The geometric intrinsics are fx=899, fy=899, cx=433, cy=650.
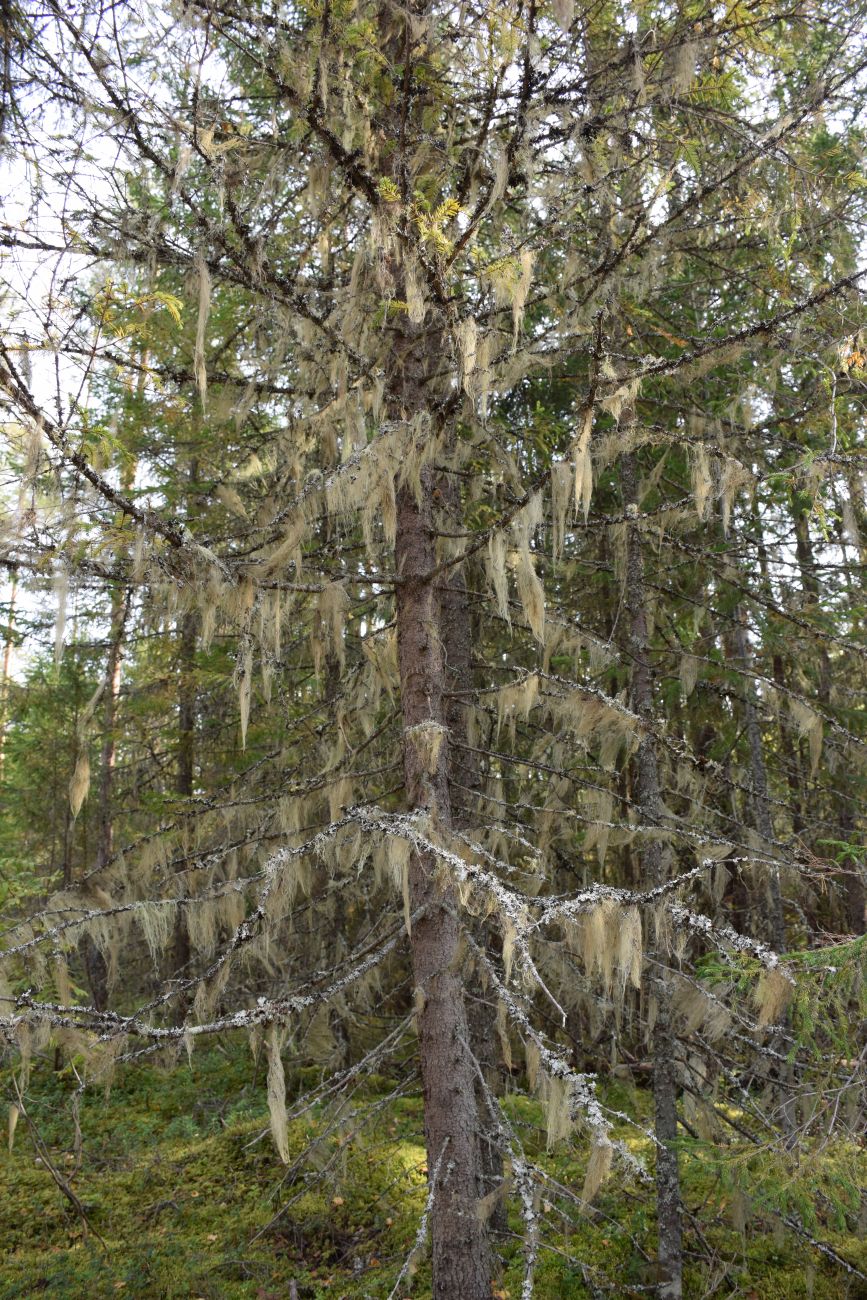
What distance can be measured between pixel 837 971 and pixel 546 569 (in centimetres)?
484

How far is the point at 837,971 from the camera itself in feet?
13.2

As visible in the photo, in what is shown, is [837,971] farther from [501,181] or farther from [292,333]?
[292,333]

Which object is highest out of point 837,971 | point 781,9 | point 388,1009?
point 781,9

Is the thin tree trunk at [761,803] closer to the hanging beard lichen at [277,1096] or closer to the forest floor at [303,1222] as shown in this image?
the forest floor at [303,1222]

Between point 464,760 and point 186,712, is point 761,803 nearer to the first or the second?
point 464,760

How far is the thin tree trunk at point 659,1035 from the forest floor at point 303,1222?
0.19m

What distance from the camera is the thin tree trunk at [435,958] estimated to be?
4.22 m

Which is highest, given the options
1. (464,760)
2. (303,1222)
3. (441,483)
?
(441,483)

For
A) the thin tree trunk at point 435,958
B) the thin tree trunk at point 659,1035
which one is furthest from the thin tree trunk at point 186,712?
the thin tree trunk at point 435,958

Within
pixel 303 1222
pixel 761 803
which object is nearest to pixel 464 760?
pixel 761 803

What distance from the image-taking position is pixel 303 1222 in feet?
25.1

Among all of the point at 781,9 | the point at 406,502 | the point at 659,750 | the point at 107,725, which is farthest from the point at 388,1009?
the point at 781,9

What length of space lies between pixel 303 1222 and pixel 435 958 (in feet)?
15.2

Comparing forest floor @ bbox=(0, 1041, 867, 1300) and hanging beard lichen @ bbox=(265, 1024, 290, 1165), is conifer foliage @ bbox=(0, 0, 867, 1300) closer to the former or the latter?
hanging beard lichen @ bbox=(265, 1024, 290, 1165)
